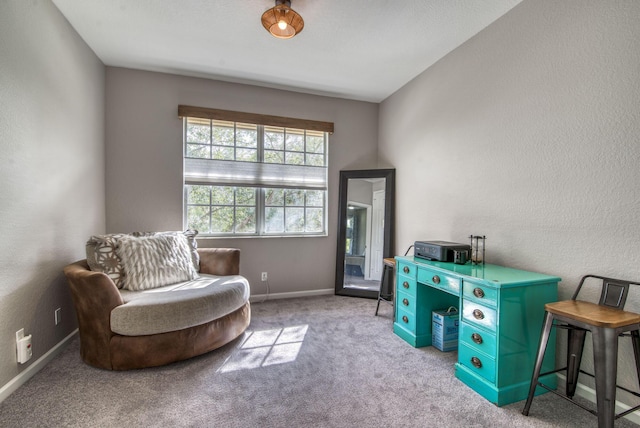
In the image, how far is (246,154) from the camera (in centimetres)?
366

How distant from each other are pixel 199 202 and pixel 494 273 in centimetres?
308

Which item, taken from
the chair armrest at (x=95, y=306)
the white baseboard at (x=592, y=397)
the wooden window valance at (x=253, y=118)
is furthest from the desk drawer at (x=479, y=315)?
the wooden window valance at (x=253, y=118)

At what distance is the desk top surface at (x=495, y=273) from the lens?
1.79m

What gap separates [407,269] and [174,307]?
1924 mm

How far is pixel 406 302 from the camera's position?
2.65 meters

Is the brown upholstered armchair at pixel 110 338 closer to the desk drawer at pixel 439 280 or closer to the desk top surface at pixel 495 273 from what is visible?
the desk drawer at pixel 439 280

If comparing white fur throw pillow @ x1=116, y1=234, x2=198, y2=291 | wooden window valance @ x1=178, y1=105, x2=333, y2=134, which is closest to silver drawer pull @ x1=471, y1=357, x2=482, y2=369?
white fur throw pillow @ x1=116, y1=234, x2=198, y2=291

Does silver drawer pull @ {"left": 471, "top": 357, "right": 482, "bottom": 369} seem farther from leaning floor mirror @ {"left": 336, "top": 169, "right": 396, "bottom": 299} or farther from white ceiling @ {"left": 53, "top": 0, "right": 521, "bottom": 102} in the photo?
white ceiling @ {"left": 53, "top": 0, "right": 521, "bottom": 102}

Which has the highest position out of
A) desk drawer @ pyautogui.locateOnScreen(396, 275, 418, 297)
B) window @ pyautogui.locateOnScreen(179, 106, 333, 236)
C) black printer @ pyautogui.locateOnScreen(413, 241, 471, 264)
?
window @ pyautogui.locateOnScreen(179, 106, 333, 236)

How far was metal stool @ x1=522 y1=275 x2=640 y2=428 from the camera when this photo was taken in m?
1.34

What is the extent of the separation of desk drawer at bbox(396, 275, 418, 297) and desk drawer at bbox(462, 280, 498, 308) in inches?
22.8

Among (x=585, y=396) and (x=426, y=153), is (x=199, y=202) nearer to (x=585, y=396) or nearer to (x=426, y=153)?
(x=426, y=153)

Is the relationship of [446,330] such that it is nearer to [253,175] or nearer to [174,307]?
[174,307]

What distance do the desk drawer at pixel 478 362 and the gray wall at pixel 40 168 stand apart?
9.46 ft
